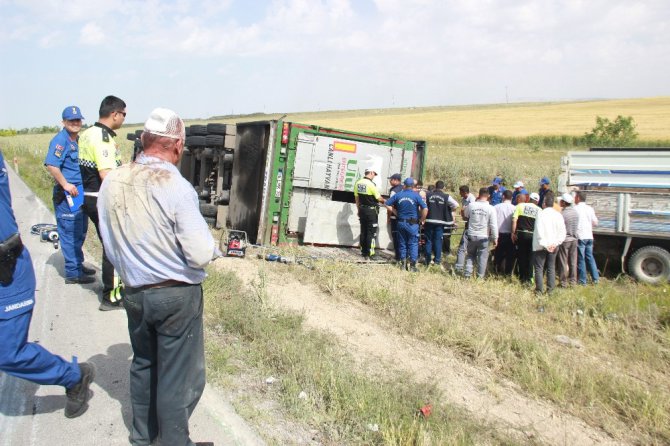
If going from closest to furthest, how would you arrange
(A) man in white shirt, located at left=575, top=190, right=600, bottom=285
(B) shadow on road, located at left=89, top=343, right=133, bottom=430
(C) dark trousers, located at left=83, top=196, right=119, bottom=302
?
(B) shadow on road, located at left=89, top=343, right=133, bottom=430 → (C) dark trousers, located at left=83, top=196, right=119, bottom=302 → (A) man in white shirt, located at left=575, top=190, right=600, bottom=285

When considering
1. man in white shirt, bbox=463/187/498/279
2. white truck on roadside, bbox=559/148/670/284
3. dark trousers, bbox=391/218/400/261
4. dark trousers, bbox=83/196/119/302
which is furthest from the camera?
dark trousers, bbox=391/218/400/261

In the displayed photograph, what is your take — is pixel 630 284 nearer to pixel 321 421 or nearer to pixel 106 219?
pixel 321 421

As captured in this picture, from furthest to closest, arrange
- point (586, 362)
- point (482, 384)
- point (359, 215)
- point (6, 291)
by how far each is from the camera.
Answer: point (359, 215), point (586, 362), point (482, 384), point (6, 291)

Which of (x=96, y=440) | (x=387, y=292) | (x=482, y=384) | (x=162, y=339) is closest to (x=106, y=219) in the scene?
(x=162, y=339)

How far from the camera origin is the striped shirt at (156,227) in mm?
2736

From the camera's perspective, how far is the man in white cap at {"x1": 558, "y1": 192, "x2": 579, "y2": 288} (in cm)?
869

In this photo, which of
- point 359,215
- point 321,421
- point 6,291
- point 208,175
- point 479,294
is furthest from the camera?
point 208,175

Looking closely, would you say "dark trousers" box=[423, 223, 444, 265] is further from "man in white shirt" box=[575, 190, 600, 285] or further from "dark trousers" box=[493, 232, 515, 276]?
"man in white shirt" box=[575, 190, 600, 285]

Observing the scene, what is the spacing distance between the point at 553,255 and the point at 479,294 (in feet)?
4.41

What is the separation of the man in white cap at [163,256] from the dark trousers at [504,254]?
766cm

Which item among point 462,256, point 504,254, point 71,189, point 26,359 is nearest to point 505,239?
point 504,254

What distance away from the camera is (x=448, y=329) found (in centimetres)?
562

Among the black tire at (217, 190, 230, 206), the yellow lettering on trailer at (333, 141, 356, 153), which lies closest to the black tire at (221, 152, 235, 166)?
the black tire at (217, 190, 230, 206)

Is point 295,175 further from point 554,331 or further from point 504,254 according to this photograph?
point 554,331
